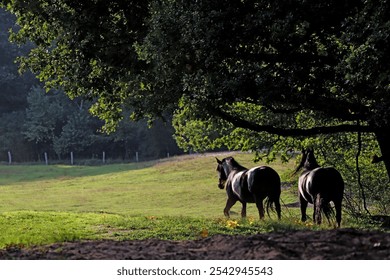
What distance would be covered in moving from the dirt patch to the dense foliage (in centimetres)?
479

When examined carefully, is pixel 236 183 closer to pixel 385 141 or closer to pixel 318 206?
pixel 318 206

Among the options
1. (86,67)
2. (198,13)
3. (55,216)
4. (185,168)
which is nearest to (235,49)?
(198,13)

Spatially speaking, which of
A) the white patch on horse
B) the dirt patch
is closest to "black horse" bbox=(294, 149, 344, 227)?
the white patch on horse

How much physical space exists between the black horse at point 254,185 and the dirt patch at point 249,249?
9.30 metres

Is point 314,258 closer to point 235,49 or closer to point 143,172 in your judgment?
point 235,49

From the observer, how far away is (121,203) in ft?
154

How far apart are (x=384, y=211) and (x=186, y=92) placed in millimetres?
16140

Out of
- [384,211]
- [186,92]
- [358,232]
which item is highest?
[186,92]

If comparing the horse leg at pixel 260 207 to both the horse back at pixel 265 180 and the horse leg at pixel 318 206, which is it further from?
the horse leg at pixel 318 206

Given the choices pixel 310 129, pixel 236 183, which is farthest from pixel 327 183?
pixel 236 183

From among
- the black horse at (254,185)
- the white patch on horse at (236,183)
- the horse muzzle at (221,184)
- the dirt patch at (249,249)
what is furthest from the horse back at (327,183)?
the dirt patch at (249,249)

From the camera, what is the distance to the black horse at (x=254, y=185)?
2150cm

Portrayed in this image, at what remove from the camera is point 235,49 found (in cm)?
1680

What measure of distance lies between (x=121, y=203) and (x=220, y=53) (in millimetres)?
31680
